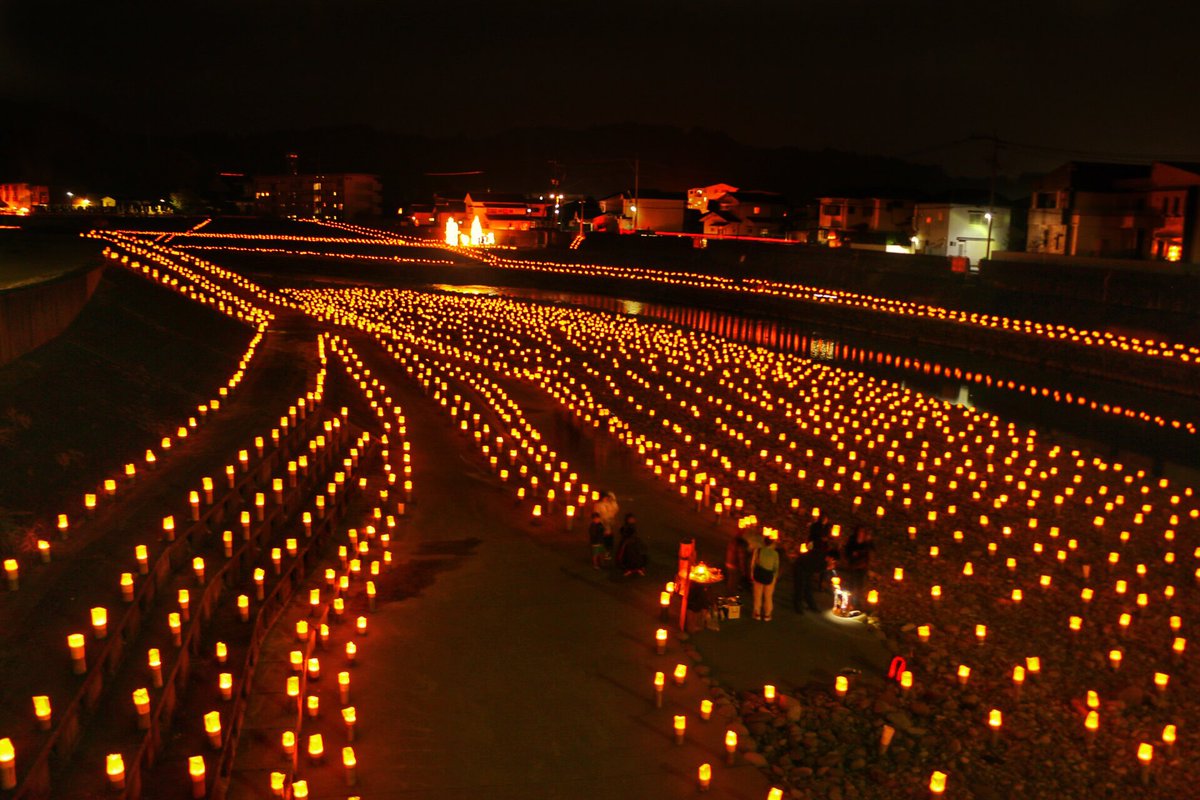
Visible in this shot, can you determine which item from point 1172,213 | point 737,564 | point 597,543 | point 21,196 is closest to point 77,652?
point 597,543

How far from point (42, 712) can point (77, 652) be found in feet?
2.21

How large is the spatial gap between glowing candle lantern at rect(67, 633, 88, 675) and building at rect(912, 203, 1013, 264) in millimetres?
54343

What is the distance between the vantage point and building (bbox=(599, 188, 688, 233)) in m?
78.6

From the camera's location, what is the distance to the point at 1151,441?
2319 centimetres

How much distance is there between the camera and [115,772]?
6.00 meters

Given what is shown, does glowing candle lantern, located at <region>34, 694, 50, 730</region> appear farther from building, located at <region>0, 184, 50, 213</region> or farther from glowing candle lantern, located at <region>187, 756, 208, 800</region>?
building, located at <region>0, 184, 50, 213</region>

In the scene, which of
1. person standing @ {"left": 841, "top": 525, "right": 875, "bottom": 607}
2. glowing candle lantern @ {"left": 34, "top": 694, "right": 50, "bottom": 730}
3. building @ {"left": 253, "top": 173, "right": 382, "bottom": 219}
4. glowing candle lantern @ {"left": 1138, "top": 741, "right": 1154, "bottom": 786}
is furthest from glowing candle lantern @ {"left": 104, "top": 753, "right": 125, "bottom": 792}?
building @ {"left": 253, "top": 173, "right": 382, "bottom": 219}

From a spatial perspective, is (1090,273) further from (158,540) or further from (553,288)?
(158,540)

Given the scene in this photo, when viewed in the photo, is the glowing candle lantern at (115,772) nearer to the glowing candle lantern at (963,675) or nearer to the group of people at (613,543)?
the group of people at (613,543)

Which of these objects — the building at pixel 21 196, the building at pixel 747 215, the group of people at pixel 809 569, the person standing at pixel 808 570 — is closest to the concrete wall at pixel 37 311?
the group of people at pixel 809 569

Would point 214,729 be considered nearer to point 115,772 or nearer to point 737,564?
point 115,772

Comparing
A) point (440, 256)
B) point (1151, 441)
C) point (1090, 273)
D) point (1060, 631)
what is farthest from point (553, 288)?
point (1060, 631)

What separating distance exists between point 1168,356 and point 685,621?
27.2 meters

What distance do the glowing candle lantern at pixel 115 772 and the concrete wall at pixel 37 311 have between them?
333 inches
